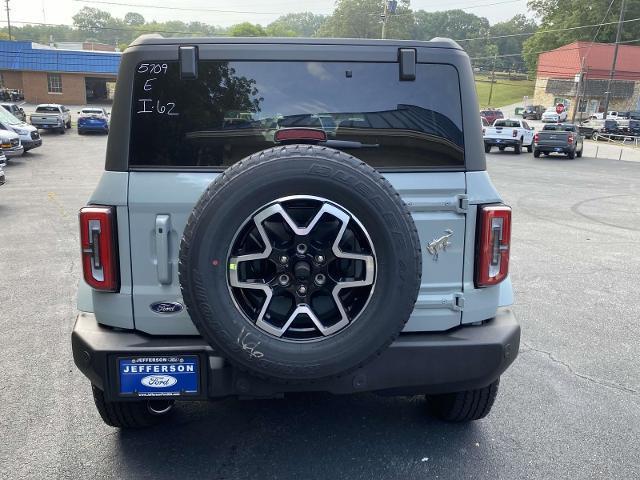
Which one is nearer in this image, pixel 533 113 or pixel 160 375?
pixel 160 375

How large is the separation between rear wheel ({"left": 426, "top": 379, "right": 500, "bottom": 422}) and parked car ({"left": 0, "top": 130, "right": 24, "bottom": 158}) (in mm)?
18372

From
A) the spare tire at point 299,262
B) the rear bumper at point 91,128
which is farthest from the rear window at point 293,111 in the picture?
the rear bumper at point 91,128

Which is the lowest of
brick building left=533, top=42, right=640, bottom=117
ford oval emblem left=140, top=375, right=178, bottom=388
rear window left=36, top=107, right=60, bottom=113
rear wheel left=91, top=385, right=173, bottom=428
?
rear wheel left=91, top=385, right=173, bottom=428

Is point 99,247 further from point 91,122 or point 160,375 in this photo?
point 91,122

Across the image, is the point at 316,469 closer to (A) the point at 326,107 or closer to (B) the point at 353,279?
(B) the point at 353,279

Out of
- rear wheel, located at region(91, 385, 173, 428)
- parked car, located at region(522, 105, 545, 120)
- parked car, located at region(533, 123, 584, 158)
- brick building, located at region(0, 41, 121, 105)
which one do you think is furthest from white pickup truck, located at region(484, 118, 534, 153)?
parked car, located at region(522, 105, 545, 120)

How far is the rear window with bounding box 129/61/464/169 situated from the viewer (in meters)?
2.91

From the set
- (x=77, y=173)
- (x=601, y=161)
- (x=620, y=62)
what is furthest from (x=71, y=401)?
(x=620, y=62)

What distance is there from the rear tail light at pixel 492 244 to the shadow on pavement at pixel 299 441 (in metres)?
1.04

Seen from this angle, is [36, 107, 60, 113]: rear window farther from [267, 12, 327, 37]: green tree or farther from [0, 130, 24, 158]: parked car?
[267, 12, 327, 37]: green tree

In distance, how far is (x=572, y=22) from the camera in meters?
78.8

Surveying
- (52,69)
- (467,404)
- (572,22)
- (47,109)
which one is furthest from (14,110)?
(572,22)

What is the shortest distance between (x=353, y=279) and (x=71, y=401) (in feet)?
7.62

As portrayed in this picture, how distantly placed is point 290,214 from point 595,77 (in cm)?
7191
